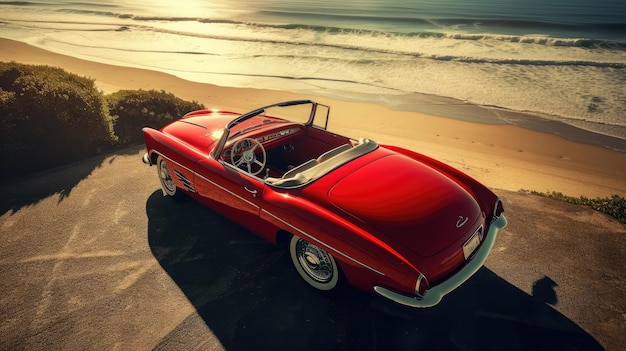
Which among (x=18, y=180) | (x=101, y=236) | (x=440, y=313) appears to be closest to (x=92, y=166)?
(x=18, y=180)

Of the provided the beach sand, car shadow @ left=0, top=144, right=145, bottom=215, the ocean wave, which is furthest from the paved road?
the ocean wave

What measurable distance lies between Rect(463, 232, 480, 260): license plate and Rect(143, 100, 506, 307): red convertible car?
12 mm

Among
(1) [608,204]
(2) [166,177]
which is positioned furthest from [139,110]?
(1) [608,204]

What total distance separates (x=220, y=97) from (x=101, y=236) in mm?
9344

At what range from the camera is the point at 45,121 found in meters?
6.75

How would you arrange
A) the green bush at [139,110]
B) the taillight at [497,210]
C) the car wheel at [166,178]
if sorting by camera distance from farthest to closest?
the green bush at [139,110] → the car wheel at [166,178] → the taillight at [497,210]

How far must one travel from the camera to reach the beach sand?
707 cm

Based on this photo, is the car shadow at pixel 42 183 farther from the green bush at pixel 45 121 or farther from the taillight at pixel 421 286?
the taillight at pixel 421 286

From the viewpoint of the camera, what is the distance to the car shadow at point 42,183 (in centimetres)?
532

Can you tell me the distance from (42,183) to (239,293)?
15.6 feet

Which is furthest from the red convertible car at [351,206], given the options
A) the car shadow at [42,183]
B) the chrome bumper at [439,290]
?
the car shadow at [42,183]

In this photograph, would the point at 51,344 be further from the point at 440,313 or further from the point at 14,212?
the point at 440,313

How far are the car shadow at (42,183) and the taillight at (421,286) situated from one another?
18.7 feet

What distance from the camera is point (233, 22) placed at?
37.9 meters
